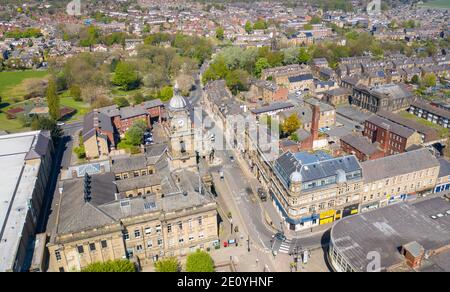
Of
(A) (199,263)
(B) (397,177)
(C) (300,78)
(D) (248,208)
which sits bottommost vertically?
(D) (248,208)

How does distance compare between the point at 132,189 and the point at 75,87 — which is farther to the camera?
the point at 75,87

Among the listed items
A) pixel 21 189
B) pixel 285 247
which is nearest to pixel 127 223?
pixel 285 247

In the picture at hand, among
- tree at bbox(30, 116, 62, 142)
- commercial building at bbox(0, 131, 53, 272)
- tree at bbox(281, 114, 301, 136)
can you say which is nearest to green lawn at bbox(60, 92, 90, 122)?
tree at bbox(30, 116, 62, 142)

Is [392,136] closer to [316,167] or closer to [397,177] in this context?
[397,177]

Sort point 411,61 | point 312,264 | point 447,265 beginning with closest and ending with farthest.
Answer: point 447,265 → point 312,264 → point 411,61

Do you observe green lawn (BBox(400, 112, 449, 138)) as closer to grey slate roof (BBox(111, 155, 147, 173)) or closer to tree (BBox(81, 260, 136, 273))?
grey slate roof (BBox(111, 155, 147, 173))

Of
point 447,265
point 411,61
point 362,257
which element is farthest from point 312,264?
point 411,61
